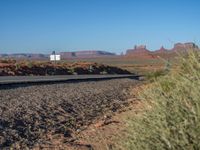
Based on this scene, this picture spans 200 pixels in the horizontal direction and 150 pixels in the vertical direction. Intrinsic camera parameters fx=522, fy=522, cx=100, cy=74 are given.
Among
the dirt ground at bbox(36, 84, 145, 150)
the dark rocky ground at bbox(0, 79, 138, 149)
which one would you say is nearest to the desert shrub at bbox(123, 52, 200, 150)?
the dirt ground at bbox(36, 84, 145, 150)

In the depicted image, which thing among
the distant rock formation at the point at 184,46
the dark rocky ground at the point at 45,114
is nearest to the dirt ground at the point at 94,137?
the dark rocky ground at the point at 45,114

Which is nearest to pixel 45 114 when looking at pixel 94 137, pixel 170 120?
pixel 94 137

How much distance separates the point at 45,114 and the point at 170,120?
1130cm

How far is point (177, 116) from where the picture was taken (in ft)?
20.6

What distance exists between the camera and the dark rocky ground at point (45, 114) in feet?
42.9

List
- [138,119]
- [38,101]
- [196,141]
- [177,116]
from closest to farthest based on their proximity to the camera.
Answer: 1. [196,141]
2. [177,116]
3. [138,119]
4. [38,101]

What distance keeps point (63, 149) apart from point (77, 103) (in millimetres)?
10035

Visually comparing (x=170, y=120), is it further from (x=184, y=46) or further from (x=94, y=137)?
(x=94, y=137)

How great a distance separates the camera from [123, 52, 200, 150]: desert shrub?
5.93m

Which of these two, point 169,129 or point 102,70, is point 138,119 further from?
point 102,70

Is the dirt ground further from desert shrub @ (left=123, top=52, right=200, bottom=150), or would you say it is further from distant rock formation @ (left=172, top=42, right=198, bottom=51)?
desert shrub @ (left=123, top=52, right=200, bottom=150)

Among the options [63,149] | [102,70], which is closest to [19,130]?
[63,149]

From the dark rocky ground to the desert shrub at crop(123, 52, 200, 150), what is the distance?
Answer: 5.46 m

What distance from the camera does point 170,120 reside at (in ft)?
20.7
